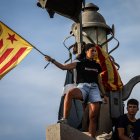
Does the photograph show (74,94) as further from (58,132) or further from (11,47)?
(11,47)

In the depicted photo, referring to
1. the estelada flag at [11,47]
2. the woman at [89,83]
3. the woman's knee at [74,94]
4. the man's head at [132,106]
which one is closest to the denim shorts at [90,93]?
the woman at [89,83]

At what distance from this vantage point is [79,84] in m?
9.72

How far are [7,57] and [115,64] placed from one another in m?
2.29

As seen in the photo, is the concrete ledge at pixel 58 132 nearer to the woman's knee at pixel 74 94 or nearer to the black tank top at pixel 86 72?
the woman's knee at pixel 74 94

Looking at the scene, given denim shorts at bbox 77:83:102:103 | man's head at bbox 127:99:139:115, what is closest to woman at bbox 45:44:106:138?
denim shorts at bbox 77:83:102:103

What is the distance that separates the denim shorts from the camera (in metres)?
9.63

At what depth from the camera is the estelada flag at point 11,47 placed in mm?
10672

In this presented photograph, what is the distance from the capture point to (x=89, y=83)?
9.73 m

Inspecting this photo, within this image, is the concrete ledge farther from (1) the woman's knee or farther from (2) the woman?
(2) the woman

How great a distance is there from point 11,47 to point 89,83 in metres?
1.77

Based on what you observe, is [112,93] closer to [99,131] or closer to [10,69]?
[99,131]

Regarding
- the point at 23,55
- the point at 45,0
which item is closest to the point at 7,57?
the point at 23,55

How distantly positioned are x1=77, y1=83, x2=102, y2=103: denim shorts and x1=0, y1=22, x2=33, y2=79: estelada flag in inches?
55.1

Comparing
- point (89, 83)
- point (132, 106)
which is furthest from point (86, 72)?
point (132, 106)
